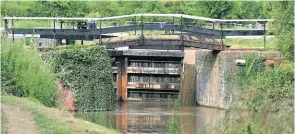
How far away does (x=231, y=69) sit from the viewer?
3422cm

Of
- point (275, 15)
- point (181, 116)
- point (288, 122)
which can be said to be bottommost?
point (181, 116)

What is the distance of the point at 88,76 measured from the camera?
30.2m

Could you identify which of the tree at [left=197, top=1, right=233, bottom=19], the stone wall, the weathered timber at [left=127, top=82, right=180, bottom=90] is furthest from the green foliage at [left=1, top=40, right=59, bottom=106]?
the tree at [left=197, top=1, right=233, bottom=19]

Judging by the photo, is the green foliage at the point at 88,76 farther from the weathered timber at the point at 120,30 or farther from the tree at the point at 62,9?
the tree at the point at 62,9

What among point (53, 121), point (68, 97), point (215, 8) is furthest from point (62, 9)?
point (53, 121)

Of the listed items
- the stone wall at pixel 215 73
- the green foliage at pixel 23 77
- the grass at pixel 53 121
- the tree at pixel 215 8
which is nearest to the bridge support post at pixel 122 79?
the stone wall at pixel 215 73

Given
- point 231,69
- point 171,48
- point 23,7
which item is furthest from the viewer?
point 23,7

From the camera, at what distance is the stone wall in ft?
111

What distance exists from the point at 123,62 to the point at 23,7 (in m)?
29.3

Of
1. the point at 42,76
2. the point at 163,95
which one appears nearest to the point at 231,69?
the point at 163,95

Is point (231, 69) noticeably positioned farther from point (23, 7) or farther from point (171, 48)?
point (23, 7)

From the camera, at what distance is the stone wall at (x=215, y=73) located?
33.9m

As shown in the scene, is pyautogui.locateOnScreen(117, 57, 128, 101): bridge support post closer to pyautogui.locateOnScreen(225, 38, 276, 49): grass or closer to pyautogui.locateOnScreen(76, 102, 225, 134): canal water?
pyautogui.locateOnScreen(76, 102, 225, 134): canal water

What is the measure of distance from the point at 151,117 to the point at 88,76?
9.61ft
